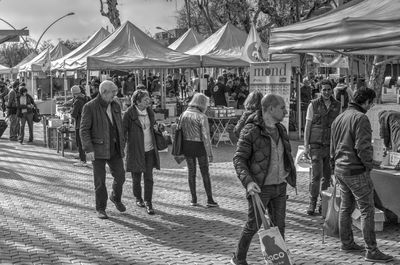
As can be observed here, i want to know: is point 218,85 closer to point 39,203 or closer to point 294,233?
point 39,203

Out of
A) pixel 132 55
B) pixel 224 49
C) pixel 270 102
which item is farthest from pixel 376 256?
pixel 224 49

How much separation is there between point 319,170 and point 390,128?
41.7 inches

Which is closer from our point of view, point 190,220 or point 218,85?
point 190,220

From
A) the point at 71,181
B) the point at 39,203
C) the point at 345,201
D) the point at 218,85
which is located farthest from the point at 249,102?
the point at 218,85

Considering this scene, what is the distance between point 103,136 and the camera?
810 centimetres

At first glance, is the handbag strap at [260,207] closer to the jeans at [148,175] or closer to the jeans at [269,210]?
the jeans at [269,210]

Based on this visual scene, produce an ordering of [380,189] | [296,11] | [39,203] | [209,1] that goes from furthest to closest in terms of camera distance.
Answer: [209,1] < [296,11] < [39,203] < [380,189]

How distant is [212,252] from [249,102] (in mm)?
2507

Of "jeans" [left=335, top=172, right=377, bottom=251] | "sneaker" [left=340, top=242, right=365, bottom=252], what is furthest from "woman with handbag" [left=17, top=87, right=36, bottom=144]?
"jeans" [left=335, top=172, right=377, bottom=251]

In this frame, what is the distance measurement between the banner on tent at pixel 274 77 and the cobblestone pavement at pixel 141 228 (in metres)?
1.67

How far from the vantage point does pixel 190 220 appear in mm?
8352

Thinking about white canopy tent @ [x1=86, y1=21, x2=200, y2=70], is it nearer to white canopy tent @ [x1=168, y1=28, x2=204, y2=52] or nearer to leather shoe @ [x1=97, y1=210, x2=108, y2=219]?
white canopy tent @ [x1=168, y1=28, x2=204, y2=52]

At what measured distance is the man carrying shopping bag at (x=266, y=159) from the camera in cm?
539

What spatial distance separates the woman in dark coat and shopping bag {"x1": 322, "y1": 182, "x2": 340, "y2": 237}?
264 cm
